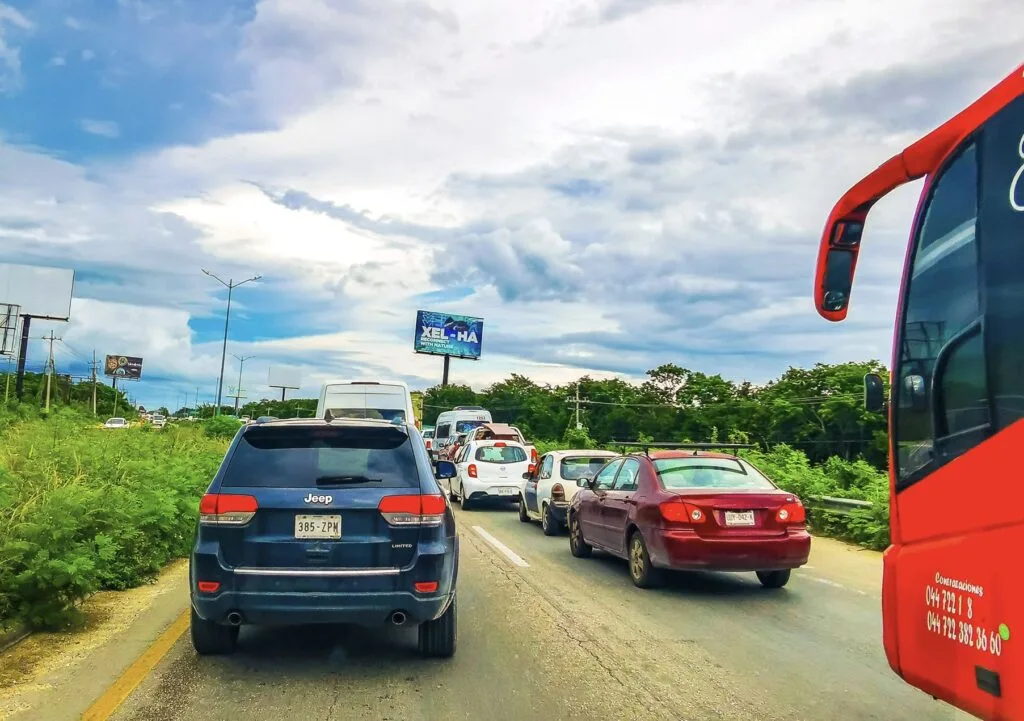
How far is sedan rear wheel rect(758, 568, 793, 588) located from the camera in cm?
1012

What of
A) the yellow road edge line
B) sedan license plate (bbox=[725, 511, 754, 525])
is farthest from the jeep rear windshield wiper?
sedan license plate (bbox=[725, 511, 754, 525])

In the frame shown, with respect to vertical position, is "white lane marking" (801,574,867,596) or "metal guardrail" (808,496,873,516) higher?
"metal guardrail" (808,496,873,516)

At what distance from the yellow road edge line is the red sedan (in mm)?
4800

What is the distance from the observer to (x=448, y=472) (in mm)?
8391

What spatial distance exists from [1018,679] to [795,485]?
1512 cm

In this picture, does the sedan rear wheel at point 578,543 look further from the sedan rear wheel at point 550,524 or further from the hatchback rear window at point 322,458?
the hatchback rear window at point 322,458

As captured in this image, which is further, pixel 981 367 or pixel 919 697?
pixel 919 697

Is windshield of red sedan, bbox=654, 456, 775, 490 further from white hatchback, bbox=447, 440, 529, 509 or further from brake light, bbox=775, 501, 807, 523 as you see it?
white hatchback, bbox=447, 440, 529, 509

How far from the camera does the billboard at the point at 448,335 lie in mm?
86250

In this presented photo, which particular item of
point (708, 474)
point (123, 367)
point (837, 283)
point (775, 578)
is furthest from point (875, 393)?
point (123, 367)

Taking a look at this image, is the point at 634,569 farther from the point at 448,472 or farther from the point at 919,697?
the point at 919,697

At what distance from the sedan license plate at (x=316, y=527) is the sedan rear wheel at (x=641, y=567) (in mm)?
4744

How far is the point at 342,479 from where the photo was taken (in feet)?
20.4

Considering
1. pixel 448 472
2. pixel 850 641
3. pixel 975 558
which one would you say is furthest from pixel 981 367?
pixel 448 472
